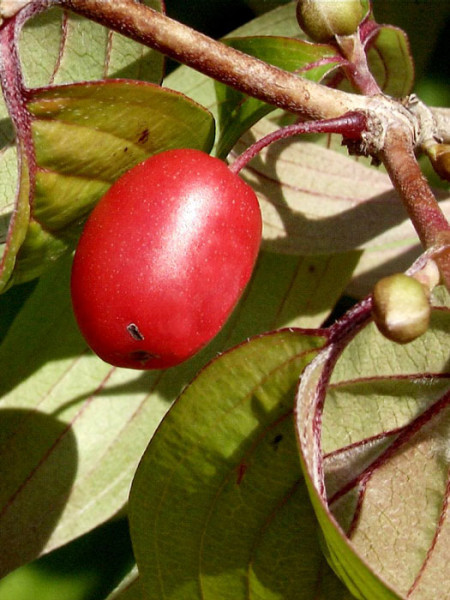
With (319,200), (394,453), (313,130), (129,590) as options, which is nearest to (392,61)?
(319,200)

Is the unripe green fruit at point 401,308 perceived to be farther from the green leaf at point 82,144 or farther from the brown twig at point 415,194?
the green leaf at point 82,144

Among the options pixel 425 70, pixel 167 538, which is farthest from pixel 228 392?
pixel 425 70

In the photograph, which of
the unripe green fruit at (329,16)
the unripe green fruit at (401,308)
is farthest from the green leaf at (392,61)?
the unripe green fruit at (401,308)

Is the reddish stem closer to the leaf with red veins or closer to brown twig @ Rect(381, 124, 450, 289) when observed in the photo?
brown twig @ Rect(381, 124, 450, 289)

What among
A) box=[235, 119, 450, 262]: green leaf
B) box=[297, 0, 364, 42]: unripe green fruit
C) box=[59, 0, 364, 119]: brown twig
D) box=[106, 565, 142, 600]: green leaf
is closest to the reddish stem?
box=[59, 0, 364, 119]: brown twig

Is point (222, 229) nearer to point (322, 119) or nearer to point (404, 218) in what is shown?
point (322, 119)

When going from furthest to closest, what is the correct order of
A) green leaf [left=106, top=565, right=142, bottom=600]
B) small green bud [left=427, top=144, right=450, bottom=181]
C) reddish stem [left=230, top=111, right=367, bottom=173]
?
1. green leaf [left=106, top=565, right=142, bottom=600]
2. small green bud [left=427, top=144, right=450, bottom=181]
3. reddish stem [left=230, top=111, right=367, bottom=173]
